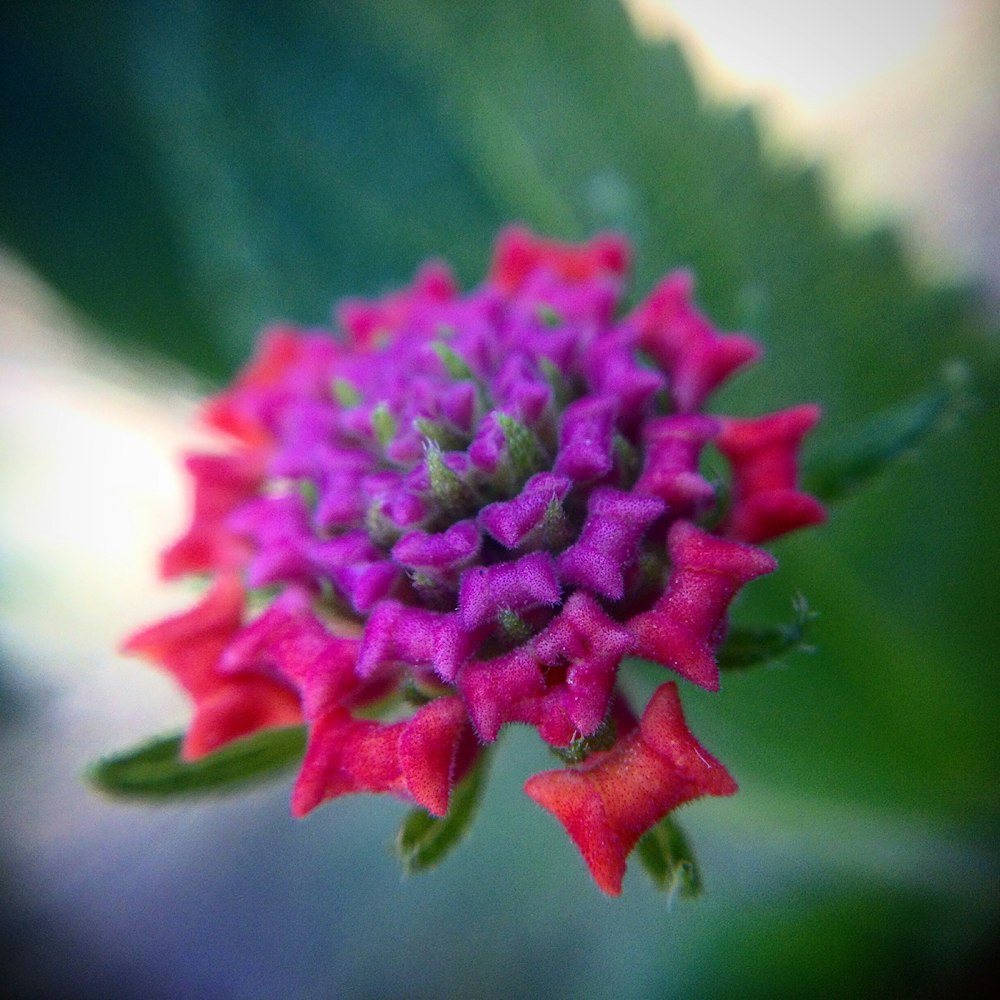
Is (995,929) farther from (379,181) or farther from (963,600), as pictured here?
(379,181)

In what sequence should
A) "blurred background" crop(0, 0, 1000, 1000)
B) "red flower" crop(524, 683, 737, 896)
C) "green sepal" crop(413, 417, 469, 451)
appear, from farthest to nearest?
"blurred background" crop(0, 0, 1000, 1000), "green sepal" crop(413, 417, 469, 451), "red flower" crop(524, 683, 737, 896)

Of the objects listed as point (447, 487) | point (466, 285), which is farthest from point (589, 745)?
point (466, 285)

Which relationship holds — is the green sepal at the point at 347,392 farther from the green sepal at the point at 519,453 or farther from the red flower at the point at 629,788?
the red flower at the point at 629,788

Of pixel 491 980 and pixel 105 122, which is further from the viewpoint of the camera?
pixel 105 122

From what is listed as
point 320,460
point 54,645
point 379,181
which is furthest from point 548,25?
point 54,645

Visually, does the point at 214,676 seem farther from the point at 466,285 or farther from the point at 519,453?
the point at 466,285

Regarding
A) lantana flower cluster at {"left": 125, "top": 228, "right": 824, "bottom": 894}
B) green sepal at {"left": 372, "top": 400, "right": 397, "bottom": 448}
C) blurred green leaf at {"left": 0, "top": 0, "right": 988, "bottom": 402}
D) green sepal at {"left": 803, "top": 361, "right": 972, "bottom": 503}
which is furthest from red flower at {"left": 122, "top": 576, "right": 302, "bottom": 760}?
blurred green leaf at {"left": 0, "top": 0, "right": 988, "bottom": 402}

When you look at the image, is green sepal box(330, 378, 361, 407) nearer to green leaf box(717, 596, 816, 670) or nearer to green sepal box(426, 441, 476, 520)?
green sepal box(426, 441, 476, 520)
